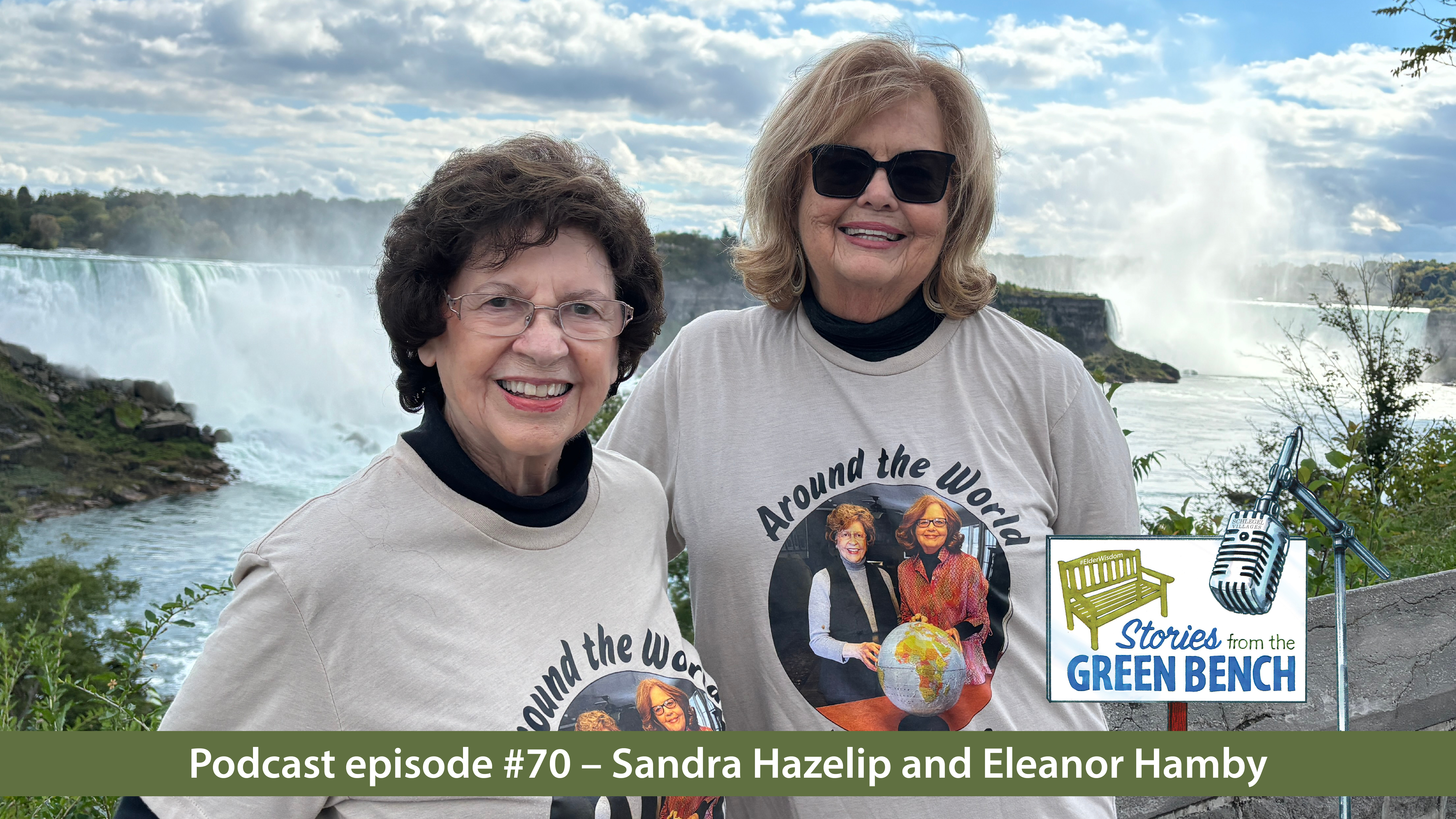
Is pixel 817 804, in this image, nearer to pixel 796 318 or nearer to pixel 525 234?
pixel 796 318

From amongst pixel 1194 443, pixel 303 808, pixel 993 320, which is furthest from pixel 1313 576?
pixel 1194 443

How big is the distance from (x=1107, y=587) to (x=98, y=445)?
2089 inches

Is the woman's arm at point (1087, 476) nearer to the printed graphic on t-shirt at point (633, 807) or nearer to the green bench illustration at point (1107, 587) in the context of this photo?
the green bench illustration at point (1107, 587)

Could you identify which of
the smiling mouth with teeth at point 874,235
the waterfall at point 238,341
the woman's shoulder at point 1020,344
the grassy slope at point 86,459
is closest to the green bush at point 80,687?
the smiling mouth with teeth at point 874,235

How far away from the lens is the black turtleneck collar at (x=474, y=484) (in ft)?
5.21

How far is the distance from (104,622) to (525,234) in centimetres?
3912

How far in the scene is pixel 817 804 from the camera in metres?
1.82

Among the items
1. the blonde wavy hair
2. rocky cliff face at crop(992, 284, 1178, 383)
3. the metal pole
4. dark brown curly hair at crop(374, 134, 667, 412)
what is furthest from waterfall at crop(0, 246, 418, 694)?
the metal pole

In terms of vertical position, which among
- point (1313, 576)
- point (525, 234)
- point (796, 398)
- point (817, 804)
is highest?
point (525, 234)

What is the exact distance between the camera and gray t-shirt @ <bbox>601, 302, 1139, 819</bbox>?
6.16 feet

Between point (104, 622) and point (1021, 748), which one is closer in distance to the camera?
point (1021, 748)

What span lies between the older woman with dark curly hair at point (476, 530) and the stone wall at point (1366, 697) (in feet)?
4.92

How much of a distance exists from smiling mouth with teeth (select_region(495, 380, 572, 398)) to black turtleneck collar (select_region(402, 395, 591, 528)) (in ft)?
0.40
